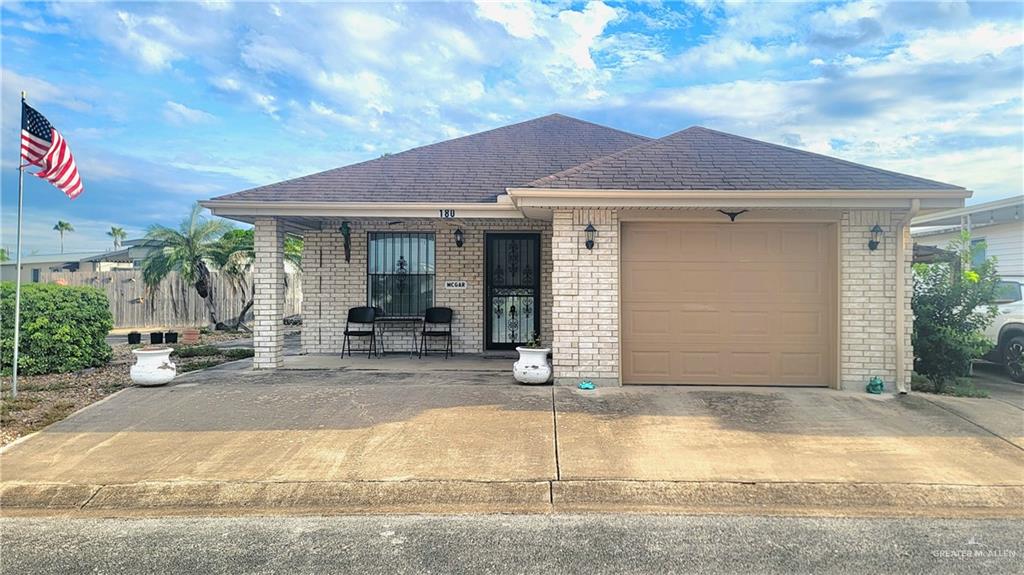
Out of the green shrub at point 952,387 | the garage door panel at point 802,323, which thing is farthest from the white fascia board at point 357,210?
the green shrub at point 952,387

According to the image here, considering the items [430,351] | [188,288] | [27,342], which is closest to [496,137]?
[430,351]

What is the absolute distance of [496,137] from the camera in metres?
11.5

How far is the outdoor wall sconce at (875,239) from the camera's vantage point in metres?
6.67

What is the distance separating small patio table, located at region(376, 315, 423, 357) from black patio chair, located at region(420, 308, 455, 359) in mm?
178

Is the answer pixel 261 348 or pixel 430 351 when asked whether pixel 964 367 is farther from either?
pixel 261 348

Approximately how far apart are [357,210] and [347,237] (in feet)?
6.64

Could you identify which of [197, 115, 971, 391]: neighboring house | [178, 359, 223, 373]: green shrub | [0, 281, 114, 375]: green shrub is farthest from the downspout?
[0, 281, 114, 375]: green shrub

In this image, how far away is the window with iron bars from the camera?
10102 millimetres

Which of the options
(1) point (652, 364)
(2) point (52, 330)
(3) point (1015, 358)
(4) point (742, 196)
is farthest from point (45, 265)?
(3) point (1015, 358)

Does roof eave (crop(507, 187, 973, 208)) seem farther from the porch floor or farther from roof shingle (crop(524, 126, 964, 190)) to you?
the porch floor

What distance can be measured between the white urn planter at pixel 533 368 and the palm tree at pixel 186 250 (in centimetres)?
1147

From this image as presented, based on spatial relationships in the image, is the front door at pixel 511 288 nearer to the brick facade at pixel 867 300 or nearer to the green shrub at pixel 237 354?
the green shrub at pixel 237 354

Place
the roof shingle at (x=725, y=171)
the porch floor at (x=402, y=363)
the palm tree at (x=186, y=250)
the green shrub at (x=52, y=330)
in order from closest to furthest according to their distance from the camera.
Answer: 1. the roof shingle at (x=725, y=171)
2. the green shrub at (x=52, y=330)
3. the porch floor at (x=402, y=363)
4. the palm tree at (x=186, y=250)

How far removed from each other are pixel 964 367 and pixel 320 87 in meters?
14.2
